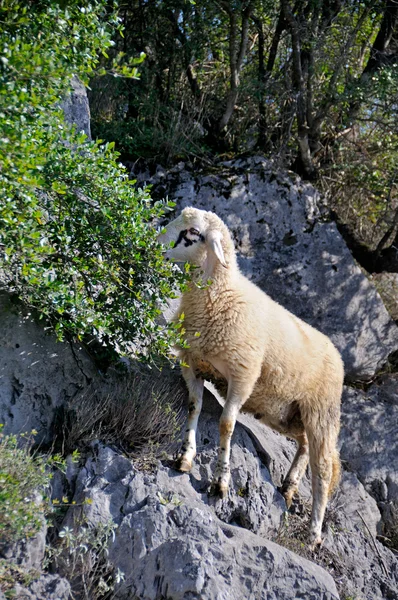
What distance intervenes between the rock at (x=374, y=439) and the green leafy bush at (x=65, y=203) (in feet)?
12.0

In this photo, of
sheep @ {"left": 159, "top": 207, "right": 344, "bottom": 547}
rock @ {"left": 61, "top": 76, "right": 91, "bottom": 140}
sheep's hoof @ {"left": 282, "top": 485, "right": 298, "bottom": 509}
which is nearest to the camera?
sheep @ {"left": 159, "top": 207, "right": 344, "bottom": 547}

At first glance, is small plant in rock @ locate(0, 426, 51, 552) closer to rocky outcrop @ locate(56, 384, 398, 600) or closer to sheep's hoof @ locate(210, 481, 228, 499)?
rocky outcrop @ locate(56, 384, 398, 600)

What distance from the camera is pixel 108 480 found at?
5.15 metres

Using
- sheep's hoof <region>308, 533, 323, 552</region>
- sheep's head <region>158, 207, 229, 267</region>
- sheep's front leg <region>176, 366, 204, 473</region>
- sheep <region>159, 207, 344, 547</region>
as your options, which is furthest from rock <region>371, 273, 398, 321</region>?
sheep's front leg <region>176, 366, 204, 473</region>

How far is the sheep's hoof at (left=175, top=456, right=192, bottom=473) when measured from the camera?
557 centimetres

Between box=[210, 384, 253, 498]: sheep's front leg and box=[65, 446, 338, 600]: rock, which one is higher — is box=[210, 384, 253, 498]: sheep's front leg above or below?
above

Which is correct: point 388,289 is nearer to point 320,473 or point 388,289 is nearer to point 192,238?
point 320,473

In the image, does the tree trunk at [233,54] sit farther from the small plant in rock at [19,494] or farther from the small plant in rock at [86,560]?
the small plant in rock at [86,560]

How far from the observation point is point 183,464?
5.58 metres

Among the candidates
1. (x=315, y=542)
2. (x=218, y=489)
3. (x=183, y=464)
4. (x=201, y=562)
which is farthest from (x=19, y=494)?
(x=315, y=542)

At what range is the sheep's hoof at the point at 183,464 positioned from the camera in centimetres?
557

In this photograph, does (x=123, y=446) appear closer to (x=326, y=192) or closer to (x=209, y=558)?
(x=209, y=558)

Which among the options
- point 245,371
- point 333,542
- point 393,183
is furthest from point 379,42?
point 333,542

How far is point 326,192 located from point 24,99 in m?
6.39
